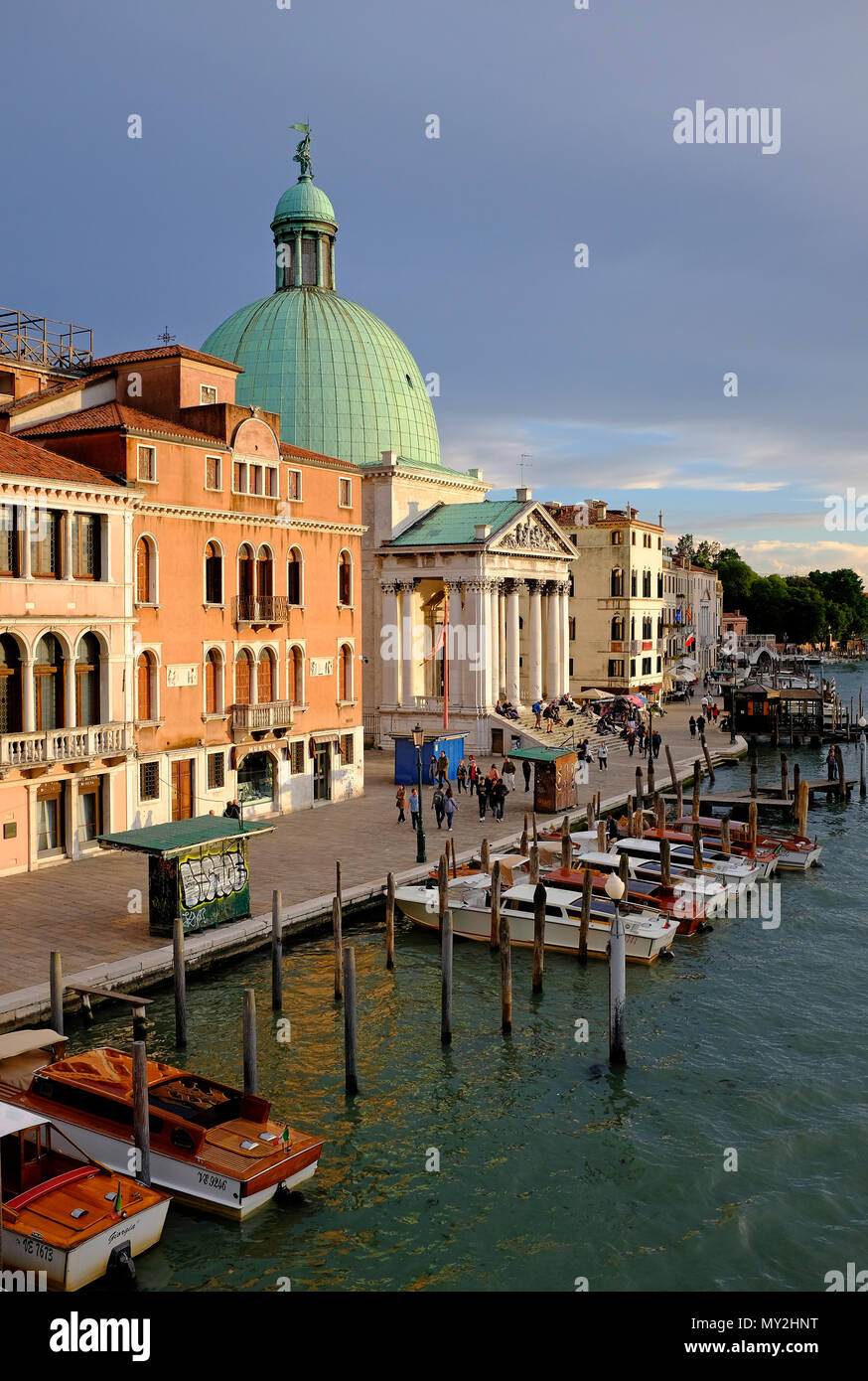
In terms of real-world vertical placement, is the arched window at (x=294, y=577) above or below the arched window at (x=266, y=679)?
above

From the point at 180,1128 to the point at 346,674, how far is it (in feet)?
91.9

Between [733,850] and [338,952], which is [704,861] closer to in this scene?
[733,850]

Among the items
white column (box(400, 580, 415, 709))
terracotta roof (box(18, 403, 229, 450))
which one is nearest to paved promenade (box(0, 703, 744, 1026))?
terracotta roof (box(18, 403, 229, 450))

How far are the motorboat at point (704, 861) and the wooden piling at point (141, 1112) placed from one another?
1876 centimetres

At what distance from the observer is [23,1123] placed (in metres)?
13.9

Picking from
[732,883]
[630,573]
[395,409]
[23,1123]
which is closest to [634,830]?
[732,883]

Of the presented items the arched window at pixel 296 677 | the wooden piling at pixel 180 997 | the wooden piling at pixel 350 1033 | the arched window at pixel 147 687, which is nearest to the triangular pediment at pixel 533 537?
the arched window at pixel 296 677

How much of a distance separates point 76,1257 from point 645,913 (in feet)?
54.7

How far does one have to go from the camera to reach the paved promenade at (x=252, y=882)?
72.4ft

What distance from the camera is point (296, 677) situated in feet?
131

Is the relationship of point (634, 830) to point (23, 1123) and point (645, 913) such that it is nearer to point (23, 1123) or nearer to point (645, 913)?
point (645, 913)

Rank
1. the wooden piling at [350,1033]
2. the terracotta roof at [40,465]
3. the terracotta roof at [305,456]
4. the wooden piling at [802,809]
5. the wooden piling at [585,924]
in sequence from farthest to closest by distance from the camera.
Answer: the terracotta roof at [305,456] → the wooden piling at [802,809] → the terracotta roof at [40,465] → the wooden piling at [585,924] → the wooden piling at [350,1033]

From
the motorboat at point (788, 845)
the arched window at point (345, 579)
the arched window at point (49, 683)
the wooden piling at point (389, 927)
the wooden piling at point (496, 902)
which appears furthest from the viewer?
the arched window at point (345, 579)

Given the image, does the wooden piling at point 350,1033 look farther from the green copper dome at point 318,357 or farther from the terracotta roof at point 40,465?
the green copper dome at point 318,357
